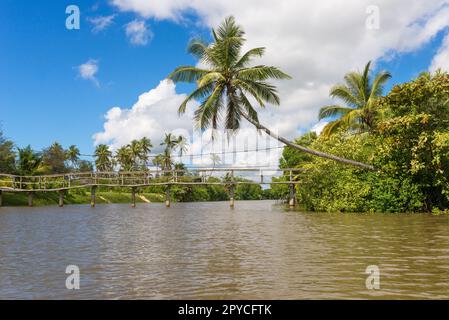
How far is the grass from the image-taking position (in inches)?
1809

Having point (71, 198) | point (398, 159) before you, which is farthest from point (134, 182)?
point (398, 159)

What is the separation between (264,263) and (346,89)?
75.3 ft

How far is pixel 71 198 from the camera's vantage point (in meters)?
53.9

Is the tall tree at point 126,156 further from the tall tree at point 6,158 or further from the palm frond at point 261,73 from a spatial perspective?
the palm frond at point 261,73

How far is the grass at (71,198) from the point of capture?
45938 mm

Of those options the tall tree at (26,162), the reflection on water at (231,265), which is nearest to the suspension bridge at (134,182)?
the tall tree at (26,162)

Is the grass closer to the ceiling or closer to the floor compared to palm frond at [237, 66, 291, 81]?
closer to the floor

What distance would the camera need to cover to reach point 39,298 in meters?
5.88

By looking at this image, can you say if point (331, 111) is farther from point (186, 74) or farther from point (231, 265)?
point (231, 265)

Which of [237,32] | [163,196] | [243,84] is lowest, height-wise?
[163,196]

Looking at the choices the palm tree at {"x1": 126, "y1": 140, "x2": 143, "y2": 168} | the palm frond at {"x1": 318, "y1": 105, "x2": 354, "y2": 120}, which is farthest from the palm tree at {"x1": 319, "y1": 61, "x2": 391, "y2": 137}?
the palm tree at {"x1": 126, "y1": 140, "x2": 143, "y2": 168}

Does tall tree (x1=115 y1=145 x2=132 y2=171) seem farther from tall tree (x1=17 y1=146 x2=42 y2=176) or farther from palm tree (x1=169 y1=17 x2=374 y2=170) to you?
palm tree (x1=169 y1=17 x2=374 y2=170)
